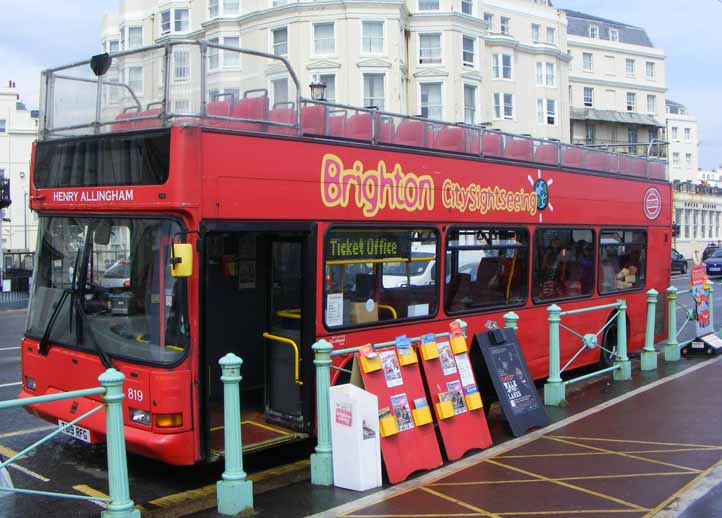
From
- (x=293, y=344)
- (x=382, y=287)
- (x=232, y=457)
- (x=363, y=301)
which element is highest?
(x=382, y=287)

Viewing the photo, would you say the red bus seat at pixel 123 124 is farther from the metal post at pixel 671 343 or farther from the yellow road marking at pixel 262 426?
the metal post at pixel 671 343

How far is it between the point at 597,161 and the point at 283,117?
263 inches

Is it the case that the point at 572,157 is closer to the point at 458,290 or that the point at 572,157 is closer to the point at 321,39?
the point at 458,290

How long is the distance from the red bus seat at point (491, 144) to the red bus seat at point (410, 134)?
49.5 inches

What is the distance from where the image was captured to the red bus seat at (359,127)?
313 inches

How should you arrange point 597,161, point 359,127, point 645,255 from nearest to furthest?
point 359,127
point 597,161
point 645,255

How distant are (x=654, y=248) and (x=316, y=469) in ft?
29.9

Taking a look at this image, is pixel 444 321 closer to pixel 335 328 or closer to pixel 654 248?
pixel 335 328

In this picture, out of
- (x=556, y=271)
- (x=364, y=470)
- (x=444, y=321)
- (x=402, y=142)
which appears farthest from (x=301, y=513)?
(x=556, y=271)

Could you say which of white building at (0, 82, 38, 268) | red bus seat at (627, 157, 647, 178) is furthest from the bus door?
white building at (0, 82, 38, 268)

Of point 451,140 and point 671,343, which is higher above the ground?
point 451,140

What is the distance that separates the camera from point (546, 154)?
1107 centimetres

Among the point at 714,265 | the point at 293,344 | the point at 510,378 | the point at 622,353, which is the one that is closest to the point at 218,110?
the point at 293,344

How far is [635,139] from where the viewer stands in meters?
70.9
